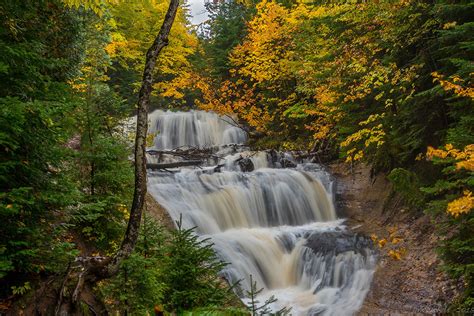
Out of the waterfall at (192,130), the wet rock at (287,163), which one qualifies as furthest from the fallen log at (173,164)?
the waterfall at (192,130)

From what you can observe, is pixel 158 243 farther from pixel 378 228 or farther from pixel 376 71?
pixel 378 228

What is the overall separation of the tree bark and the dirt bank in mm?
5492

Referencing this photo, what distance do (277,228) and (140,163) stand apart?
838 cm

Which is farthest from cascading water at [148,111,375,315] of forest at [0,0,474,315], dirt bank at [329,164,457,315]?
forest at [0,0,474,315]

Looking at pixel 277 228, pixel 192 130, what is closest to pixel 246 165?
pixel 277 228

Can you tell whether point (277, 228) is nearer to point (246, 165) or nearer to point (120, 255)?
point (246, 165)

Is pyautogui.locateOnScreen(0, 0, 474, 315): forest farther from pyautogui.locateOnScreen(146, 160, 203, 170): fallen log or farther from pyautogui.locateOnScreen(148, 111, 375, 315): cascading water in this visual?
pyautogui.locateOnScreen(146, 160, 203, 170): fallen log

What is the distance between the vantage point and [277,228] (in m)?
11.7

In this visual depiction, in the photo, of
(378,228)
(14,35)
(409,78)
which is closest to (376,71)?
(409,78)

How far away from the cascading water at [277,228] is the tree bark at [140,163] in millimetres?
3299

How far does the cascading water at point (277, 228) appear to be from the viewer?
8539mm

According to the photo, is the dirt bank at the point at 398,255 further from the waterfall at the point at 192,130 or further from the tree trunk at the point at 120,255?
the waterfall at the point at 192,130

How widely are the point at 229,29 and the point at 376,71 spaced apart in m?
14.7

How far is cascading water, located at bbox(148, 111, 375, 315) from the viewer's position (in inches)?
336
